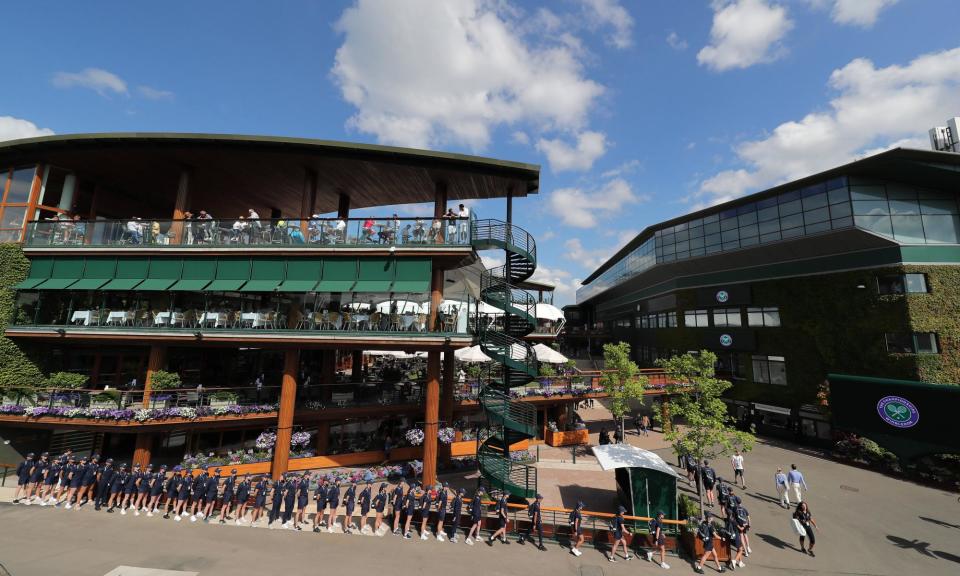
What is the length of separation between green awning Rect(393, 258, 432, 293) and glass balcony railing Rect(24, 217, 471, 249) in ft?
2.61

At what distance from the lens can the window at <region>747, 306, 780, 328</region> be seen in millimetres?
28719

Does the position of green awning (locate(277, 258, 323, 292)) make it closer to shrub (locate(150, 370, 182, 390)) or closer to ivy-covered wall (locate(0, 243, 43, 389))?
shrub (locate(150, 370, 182, 390))

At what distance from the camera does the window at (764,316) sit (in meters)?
28.7

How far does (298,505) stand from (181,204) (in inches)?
601

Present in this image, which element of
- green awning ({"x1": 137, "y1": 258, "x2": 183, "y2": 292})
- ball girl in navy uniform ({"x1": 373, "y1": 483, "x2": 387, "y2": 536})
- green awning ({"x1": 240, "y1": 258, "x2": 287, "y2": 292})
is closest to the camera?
ball girl in navy uniform ({"x1": 373, "y1": 483, "x2": 387, "y2": 536})

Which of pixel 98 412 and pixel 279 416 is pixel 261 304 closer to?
pixel 279 416

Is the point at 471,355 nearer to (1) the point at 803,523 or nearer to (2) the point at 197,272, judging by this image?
(2) the point at 197,272

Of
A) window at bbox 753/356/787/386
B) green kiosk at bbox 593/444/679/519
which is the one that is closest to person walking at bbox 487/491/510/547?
green kiosk at bbox 593/444/679/519

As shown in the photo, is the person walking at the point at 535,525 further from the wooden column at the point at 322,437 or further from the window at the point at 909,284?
the window at the point at 909,284

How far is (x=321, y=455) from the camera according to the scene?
18.6m

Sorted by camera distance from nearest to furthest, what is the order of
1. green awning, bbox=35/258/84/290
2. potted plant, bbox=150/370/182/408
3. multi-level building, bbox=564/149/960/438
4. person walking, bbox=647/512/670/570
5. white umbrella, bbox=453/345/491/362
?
person walking, bbox=647/512/670/570 < potted plant, bbox=150/370/182/408 < green awning, bbox=35/258/84/290 < white umbrella, bbox=453/345/491/362 < multi-level building, bbox=564/149/960/438

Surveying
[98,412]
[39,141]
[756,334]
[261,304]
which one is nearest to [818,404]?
[756,334]

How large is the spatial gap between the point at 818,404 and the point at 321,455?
101ft

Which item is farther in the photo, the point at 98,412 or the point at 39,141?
the point at 39,141
